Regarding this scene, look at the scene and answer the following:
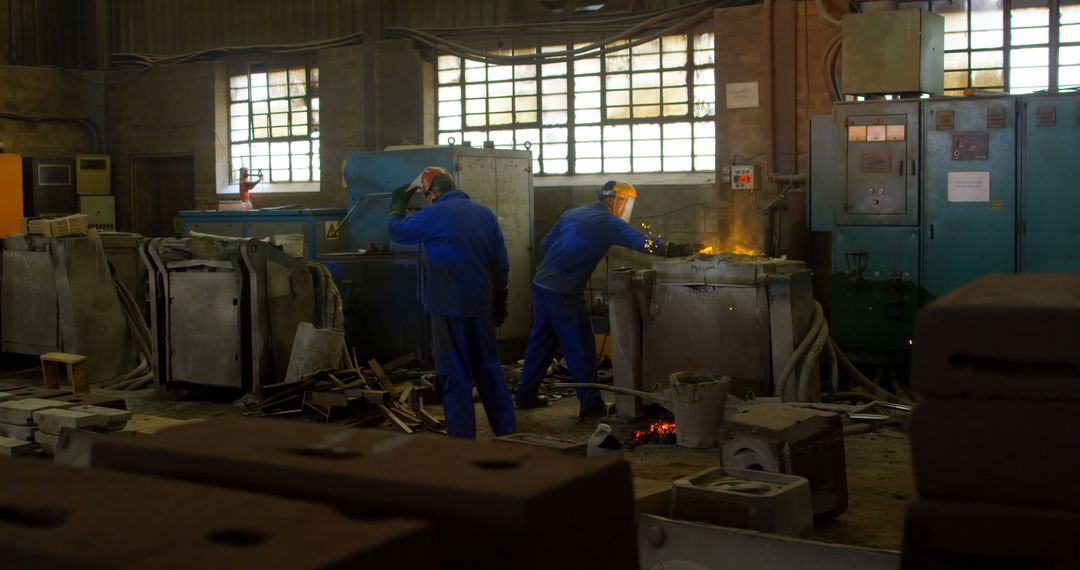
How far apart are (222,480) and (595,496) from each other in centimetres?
53

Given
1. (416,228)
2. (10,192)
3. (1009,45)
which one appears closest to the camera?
(416,228)

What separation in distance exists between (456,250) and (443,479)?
540 cm

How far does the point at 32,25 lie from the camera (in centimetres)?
1490

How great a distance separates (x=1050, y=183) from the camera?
8.40 m

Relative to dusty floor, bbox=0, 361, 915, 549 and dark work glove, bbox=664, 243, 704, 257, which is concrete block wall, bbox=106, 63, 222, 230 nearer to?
dusty floor, bbox=0, 361, 915, 549

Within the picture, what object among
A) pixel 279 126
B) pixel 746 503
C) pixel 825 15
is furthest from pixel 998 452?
pixel 279 126

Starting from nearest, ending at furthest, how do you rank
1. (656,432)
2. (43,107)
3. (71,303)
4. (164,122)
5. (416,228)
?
(416,228) < (656,432) < (71,303) < (164,122) < (43,107)

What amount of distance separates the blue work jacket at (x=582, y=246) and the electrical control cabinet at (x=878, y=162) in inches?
70.0

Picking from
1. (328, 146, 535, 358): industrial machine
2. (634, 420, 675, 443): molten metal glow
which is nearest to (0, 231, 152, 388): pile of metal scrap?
(328, 146, 535, 358): industrial machine

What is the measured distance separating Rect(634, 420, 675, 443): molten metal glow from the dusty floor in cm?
13

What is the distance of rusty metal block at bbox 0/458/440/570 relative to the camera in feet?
4.16

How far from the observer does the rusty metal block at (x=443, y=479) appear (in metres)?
1.47

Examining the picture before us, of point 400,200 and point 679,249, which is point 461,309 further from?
point 679,249

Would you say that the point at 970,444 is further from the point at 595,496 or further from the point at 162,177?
the point at 162,177
